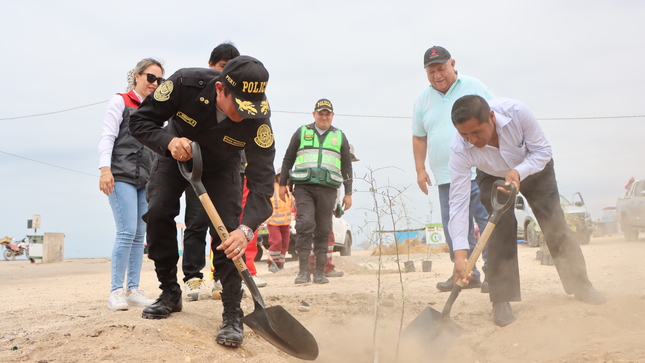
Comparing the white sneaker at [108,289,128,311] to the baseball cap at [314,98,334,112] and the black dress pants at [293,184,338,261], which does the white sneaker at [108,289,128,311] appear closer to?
the black dress pants at [293,184,338,261]

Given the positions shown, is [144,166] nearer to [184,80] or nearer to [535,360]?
[184,80]

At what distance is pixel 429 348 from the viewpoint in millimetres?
3842

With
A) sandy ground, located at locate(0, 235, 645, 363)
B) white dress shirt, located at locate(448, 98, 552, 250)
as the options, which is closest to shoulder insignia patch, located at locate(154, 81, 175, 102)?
sandy ground, located at locate(0, 235, 645, 363)

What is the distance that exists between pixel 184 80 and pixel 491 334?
2681 millimetres

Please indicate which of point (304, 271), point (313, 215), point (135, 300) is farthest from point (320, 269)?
point (135, 300)

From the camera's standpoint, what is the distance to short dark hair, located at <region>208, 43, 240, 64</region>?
4.85m

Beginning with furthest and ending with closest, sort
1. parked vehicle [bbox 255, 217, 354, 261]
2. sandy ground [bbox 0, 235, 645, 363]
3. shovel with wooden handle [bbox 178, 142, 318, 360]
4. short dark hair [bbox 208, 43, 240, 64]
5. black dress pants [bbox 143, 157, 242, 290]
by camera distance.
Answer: parked vehicle [bbox 255, 217, 354, 261]
short dark hair [bbox 208, 43, 240, 64]
black dress pants [bbox 143, 157, 242, 290]
shovel with wooden handle [bbox 178, 142, 318, 360]
sandy ground [bbox 0, 235, 645, 363]

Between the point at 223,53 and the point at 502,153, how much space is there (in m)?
2.49

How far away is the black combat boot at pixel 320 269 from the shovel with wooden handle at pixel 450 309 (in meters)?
3.26

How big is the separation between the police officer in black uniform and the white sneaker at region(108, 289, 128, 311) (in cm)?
64

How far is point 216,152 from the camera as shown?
3.56m

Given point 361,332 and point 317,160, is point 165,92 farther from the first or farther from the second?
point 317,160

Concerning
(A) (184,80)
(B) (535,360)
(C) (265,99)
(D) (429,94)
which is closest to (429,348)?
(B) (535,360)

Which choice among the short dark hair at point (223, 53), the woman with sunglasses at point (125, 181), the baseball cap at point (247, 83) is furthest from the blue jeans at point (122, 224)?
the baseball cap at point (247, 83)
